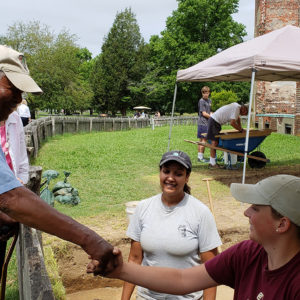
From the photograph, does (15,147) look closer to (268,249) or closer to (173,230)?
(173,230)

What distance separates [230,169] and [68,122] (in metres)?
15.5

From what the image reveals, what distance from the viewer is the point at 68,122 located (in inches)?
940

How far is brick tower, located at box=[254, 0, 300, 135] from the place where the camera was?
2048cm

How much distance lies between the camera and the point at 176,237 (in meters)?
2.48

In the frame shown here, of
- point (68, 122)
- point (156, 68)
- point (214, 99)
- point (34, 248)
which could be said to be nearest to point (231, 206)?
point (34, 248)

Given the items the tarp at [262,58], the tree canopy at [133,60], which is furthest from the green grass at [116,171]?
the tree canopy at [133,60]

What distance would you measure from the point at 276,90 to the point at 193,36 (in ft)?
69.4

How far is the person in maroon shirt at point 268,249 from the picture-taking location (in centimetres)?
148

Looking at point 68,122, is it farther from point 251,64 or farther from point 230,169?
point 251,64

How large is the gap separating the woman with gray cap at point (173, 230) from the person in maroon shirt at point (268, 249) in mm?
669

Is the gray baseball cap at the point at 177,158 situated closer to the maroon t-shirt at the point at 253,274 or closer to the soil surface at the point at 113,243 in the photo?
the maroon t-shirt at the point at 253,274

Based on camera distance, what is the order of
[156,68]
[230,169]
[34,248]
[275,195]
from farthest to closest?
[156,68] → [230,169] → [34,248] → [275,195]

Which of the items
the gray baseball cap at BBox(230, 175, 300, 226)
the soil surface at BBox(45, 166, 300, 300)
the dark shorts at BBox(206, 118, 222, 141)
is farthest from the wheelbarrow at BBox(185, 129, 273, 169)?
the gray baseball cap at BBox(230, 175, 300, 226)

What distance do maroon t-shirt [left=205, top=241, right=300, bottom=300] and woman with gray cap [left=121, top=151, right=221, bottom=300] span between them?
618 mm
